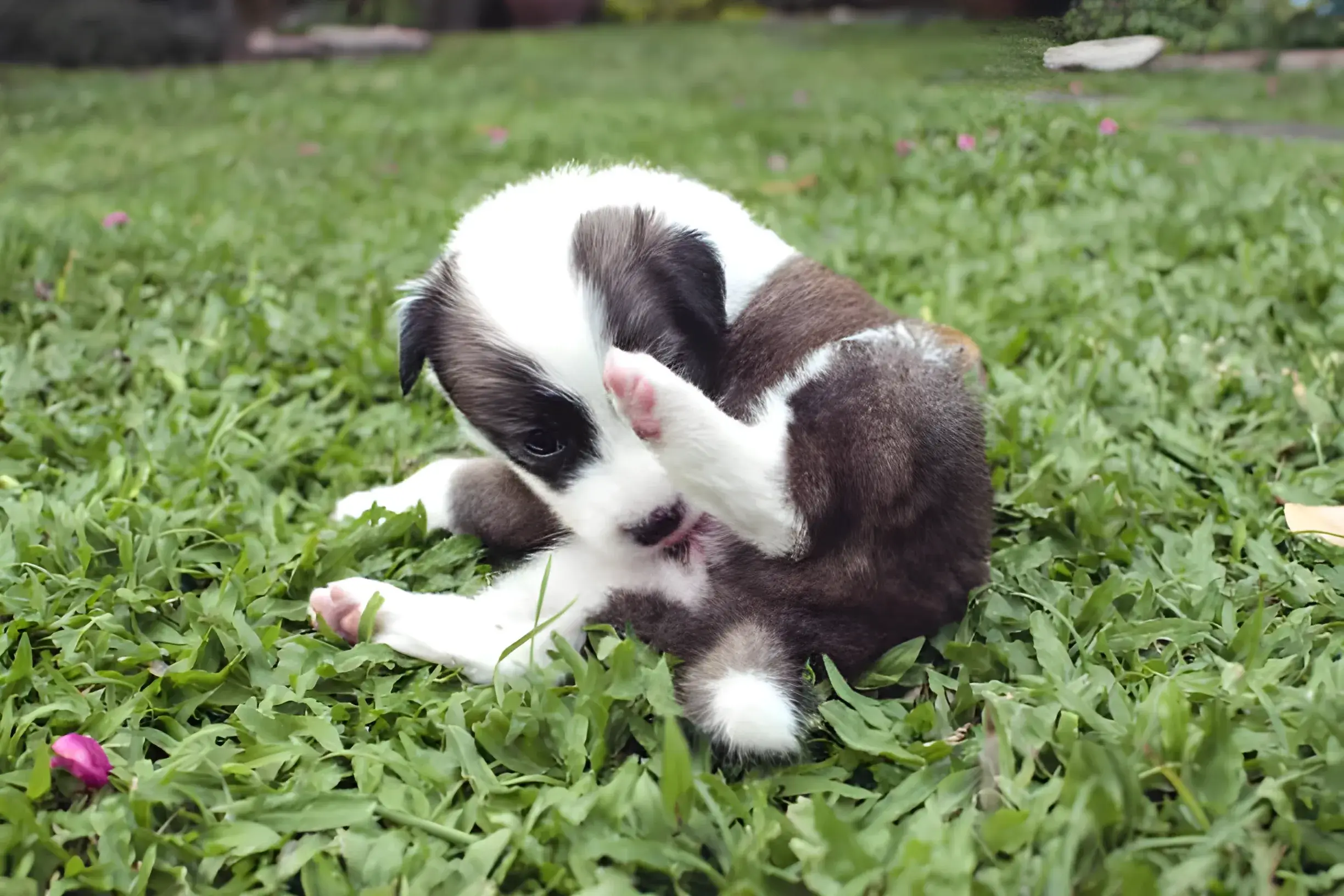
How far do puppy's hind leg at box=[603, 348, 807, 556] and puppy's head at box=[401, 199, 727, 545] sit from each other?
14 centimetres

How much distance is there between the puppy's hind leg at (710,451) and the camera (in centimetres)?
179

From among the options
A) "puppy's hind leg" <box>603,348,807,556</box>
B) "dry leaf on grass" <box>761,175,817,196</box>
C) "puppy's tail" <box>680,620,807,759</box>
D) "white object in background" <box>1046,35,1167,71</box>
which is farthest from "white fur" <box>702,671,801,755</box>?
"dry leaf on grass" <box>761,175,817,196</box>

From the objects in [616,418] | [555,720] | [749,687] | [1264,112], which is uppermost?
[1264,112]

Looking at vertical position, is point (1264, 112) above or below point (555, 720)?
above

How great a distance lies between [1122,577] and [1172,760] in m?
0.76

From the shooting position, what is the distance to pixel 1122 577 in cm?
230

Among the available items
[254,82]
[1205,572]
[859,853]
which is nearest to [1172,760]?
[859,853]

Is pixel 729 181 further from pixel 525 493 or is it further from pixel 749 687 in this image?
pixel 749 687

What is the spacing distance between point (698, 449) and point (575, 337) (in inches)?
15.1

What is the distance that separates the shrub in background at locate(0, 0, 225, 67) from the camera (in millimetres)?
9180

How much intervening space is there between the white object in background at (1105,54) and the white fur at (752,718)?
117 cm

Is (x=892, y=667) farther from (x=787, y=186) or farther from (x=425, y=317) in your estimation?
(x=787, y=186)

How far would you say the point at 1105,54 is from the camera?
66.6 inches

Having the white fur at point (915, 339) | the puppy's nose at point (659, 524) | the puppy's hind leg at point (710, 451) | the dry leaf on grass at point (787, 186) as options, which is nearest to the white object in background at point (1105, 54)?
the white fur at point (915, 339)
